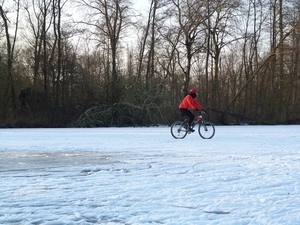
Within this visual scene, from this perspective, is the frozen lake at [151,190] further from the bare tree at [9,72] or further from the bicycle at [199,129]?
the bare tree at [9,72]

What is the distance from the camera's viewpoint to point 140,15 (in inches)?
1200

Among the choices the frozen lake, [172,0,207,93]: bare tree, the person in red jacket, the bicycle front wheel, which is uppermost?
[172,0,207,93]: bare tree

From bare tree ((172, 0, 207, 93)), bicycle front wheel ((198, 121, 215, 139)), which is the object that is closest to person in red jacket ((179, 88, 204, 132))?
bicycle front wheel ((198, 121, 215, 139))

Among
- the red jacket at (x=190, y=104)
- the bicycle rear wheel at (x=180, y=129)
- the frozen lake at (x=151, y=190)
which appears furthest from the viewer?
the bicycle rear wheel at (x=180, y=129)

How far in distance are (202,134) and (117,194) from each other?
1001cm

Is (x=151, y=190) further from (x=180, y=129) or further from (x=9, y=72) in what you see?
(x=9, y=72)

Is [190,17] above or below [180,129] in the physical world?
above

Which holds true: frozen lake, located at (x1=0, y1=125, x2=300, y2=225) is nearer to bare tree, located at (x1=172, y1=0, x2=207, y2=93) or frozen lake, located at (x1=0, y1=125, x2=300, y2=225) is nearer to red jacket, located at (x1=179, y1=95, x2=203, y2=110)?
red jacket, located at (x1=179, y1=95, x2=203, y2=110)

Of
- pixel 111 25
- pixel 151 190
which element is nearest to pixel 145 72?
pixel 111 25

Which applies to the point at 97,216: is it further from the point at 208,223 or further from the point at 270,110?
the point at 270,110

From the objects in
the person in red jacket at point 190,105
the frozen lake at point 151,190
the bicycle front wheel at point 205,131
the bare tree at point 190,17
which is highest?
the bare tree at point 190,17

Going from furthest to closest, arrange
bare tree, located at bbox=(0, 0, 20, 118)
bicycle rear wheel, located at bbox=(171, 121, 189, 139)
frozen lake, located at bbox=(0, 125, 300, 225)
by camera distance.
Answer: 1. bare tree, located at bbox=(0, 0, 20, 118)
2. bicycle rear wheel, located at bbox=(171, 121, 189, 139)
3. frozen lake, located at bbox=(0, 125, 300, 225)

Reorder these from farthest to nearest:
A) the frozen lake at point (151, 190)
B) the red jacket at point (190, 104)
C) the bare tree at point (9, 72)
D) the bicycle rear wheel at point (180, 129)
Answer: the bare tree at point (9, 72), the bicycle rear wheel at point (180, 129), the red jacket at point (190, 104), the frozen lake at point (151, 190)

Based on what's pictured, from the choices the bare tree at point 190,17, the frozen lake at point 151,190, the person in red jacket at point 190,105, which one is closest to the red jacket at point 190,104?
the person in red jacket at point 190,105
